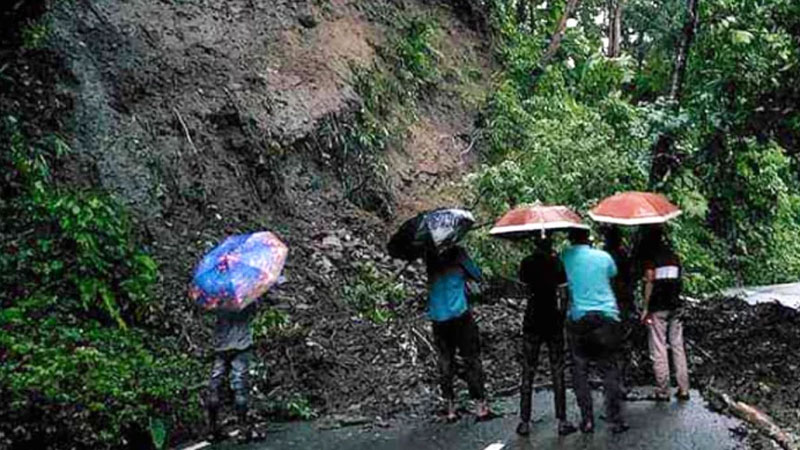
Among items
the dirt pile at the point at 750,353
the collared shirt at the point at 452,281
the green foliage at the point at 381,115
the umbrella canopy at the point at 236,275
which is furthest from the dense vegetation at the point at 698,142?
the umbrella canopy at the point at 236,275

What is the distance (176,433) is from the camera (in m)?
9.62

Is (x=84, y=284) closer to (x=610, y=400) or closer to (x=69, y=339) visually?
(x=69, y=339)

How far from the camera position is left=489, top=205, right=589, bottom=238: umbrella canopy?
348 inches

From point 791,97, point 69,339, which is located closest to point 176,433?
point 69,339

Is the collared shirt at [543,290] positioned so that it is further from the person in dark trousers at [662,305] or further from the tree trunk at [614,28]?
the tree trunk at [614,28]

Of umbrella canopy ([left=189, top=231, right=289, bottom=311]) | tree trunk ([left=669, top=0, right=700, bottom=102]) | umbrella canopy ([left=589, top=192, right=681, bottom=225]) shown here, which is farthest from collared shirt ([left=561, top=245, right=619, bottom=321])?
tree trunk ([left=669, top=0, right=700, bottom=102])

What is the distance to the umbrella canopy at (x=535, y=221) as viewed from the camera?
29.0 ft

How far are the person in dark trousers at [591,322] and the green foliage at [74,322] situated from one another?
13.2 feet

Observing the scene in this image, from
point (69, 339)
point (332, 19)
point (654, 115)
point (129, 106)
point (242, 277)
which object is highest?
point (332, 19)

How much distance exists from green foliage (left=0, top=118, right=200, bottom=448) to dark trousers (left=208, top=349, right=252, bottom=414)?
525 mm

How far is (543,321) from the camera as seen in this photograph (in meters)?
Answer: 9.17

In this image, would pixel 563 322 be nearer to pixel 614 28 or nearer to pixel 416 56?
pixel 416 56

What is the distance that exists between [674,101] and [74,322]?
8.87 meters

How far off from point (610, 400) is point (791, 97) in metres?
6.07
